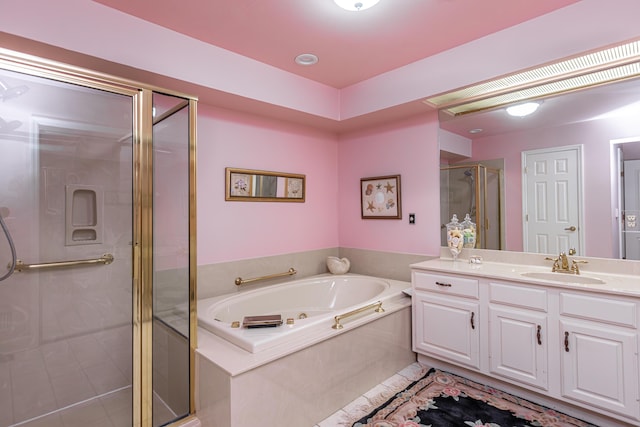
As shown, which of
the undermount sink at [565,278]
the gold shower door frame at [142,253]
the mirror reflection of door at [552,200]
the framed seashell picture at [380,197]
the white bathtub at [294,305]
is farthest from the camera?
the framed seashell picture at [380,197]

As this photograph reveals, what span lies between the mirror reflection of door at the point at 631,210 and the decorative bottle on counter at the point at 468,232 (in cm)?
95

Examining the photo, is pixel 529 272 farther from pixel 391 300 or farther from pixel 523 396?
pixel 391 300

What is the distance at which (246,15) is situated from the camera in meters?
2.02

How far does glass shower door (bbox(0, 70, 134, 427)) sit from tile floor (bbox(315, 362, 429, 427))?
119 centimetres

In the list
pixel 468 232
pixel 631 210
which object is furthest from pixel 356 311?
pixel 631 210

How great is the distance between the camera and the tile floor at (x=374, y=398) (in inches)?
79.2

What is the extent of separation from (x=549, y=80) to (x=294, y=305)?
105 inches

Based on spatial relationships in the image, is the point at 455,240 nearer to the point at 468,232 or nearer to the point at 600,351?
the point at 468,232

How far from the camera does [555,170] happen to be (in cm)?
240

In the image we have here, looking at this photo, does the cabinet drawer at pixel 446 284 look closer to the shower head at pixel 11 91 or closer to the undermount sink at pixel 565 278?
the undermount sink at pixel 565 278

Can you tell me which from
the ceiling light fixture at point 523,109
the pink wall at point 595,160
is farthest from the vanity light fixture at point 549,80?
the pink wall at point 595,160

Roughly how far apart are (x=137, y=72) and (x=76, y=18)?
0.37 meters

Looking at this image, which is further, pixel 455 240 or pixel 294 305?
pixel 294 305

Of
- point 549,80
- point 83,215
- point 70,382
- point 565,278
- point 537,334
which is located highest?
point 549,80
